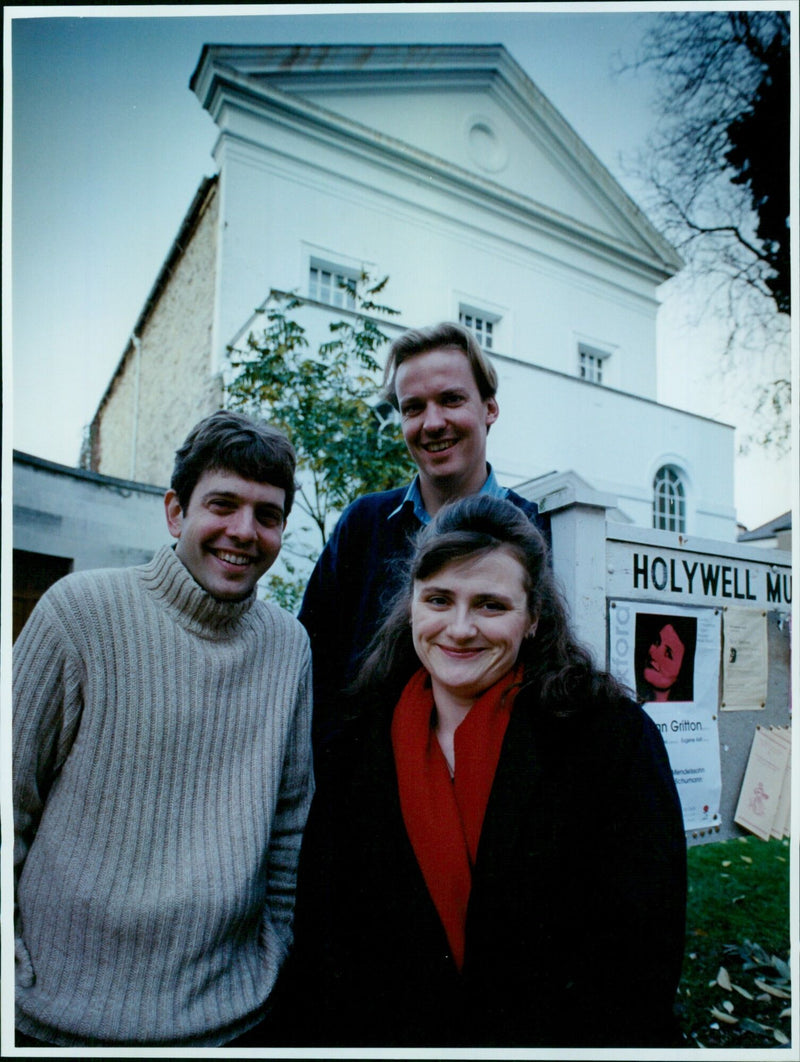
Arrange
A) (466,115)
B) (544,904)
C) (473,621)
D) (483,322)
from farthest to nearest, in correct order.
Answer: (483,322)
(466,115)
(473,621)
(544,904)

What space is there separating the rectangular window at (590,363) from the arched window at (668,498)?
0.80m

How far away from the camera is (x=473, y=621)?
4.65 ft

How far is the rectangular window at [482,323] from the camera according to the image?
410cm

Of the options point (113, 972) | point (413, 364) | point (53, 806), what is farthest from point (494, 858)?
point (413, 364)

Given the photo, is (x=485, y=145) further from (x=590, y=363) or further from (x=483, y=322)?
(x=590, y=363)

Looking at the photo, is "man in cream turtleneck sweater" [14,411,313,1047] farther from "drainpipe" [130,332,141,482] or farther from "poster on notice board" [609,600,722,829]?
"drainpipe" [130,332,141,482]

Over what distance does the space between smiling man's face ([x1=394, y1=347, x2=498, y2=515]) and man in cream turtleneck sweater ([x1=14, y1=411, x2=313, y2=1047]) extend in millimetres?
484

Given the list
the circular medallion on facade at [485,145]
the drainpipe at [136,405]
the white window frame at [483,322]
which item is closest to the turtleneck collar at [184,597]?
the drainpipe at [136,405]

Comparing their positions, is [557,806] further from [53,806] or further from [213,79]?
[213,79]

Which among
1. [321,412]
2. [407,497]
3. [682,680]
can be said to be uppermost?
[321,412]

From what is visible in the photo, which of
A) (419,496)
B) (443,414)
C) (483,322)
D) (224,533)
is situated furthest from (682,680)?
(483,322)

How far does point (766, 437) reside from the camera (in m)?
2.42

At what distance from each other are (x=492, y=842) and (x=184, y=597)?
862mm

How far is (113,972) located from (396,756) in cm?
73
